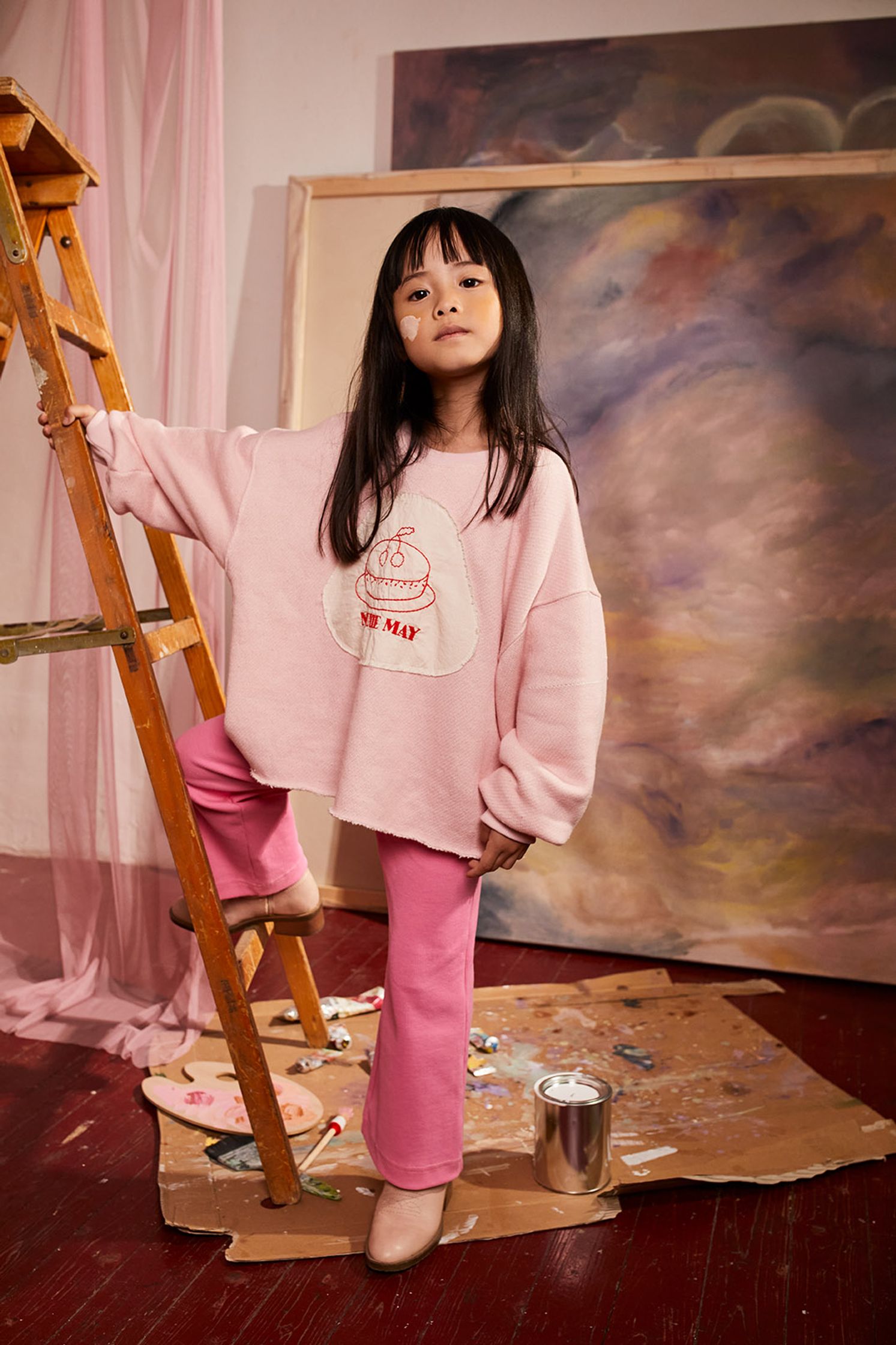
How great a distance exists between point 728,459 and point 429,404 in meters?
1.12

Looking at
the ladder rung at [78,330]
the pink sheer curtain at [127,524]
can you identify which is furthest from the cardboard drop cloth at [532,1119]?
the ladder rung at [78,330]

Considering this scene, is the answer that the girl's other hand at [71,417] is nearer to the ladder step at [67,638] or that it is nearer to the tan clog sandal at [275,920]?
the ladder step at [67,638]

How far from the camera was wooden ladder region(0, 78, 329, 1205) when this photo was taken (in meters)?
1.42

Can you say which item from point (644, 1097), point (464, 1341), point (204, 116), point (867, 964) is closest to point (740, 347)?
point (204, 116)

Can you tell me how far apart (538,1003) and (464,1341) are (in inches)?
38.3

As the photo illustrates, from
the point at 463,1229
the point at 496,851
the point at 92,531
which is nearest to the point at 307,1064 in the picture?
the point at 463,1229

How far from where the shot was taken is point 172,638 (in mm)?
1708

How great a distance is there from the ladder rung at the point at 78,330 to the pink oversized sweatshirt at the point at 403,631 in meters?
0.15

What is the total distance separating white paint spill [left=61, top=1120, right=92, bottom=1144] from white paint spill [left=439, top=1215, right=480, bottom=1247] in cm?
59

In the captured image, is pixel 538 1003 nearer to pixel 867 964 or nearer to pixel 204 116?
pixel 867 964

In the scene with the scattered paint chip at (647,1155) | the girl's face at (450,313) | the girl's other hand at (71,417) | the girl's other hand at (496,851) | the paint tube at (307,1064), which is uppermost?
the girl's face at (450,313)

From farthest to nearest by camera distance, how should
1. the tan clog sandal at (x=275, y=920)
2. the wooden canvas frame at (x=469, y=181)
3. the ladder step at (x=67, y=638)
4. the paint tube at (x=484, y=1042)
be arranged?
the wooden canvas frame at (x=469, y=181), the paint tube at (x=484, y=1042), the tan clog sandal at (x=275, y=920), the ladder step at (x=67, y=638)

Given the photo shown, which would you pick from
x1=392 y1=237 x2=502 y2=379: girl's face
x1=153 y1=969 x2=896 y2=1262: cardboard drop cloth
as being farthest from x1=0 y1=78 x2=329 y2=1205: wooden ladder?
x1=392 y1=237 x2=502 y2=379: girl's face

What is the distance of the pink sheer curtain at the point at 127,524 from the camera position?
1868mm
